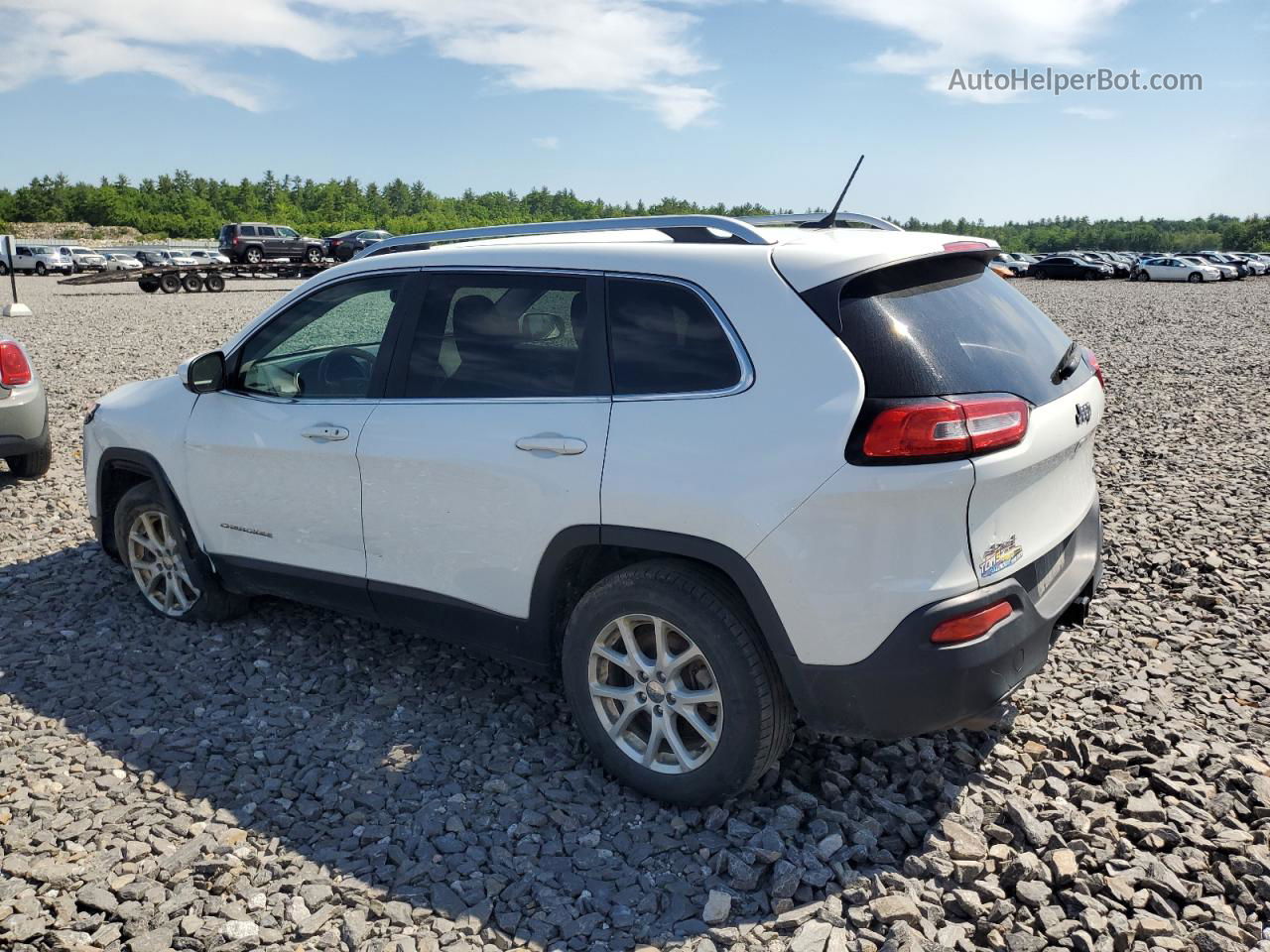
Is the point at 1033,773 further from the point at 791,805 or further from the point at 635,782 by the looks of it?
the point at 635,782

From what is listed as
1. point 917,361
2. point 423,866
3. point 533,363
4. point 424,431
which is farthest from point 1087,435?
point 423,866

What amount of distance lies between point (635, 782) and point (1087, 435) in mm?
1970

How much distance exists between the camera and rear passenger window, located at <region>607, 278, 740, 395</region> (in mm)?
3111

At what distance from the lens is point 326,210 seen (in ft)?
341

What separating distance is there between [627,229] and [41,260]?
185 feet

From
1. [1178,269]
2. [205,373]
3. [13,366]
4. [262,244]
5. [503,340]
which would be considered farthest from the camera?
[1178,269]

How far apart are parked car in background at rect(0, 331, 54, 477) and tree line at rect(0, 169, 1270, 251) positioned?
250 feet

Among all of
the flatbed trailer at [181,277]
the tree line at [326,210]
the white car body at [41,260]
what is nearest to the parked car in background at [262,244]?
the flatbed trailer at [181,277]

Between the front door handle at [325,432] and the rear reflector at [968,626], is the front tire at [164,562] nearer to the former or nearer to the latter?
the front door handle at [325,432]

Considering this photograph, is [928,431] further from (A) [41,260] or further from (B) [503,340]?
(A) [41,260]

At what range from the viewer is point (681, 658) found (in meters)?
3.20

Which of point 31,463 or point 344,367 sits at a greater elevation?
point 344,367

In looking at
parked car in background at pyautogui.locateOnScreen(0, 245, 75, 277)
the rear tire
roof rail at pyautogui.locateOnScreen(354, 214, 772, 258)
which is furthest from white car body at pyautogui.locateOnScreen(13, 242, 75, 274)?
roof rail at pyautogui.locateOnScreen(354, 214, 772, 258)

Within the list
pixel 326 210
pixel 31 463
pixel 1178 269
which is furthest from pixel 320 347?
pixel 326 210
